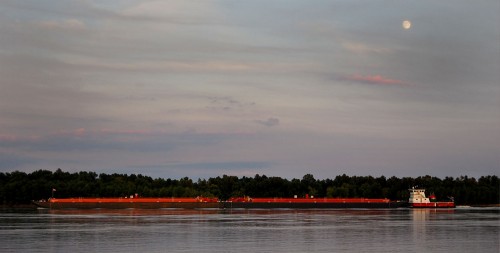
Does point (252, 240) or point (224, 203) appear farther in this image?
point (224, 203)

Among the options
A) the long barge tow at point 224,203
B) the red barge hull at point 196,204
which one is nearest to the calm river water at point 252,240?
the red barge hull at point 196,204

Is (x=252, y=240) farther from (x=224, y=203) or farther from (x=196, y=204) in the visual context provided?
(x=224, y=203)

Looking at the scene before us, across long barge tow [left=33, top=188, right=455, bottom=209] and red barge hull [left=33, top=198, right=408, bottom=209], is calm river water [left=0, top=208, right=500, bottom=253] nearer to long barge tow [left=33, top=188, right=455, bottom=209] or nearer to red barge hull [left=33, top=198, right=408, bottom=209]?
red barge hull [left=33, top=198, right=408, bottom=209]

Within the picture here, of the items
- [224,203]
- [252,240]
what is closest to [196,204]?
[224,203]

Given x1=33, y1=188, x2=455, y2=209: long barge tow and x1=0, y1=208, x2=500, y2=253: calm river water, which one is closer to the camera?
x1=0, y1=208, x2=500, y2=253: calm river water

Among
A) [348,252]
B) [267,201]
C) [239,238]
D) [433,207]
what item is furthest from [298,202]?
[348,252]

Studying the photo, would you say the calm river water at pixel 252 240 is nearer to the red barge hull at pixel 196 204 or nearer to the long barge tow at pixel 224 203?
the red barge hull at pixel 196 204

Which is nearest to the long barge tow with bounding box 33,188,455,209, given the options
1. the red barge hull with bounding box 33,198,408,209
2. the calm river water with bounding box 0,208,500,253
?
the red barge hull with bounding box 33,198,408,209

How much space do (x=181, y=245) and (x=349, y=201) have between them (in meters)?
141

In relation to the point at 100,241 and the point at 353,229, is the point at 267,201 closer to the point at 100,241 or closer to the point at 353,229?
the point at 353,229

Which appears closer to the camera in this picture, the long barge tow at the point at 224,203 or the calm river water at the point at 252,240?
the calm river water at the point at 252,240

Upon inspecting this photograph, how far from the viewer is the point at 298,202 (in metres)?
195

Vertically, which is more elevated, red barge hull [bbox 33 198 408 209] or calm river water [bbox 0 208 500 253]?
red barge hull [bbox 33 198 408 209]

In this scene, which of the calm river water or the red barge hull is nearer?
the calm river water
